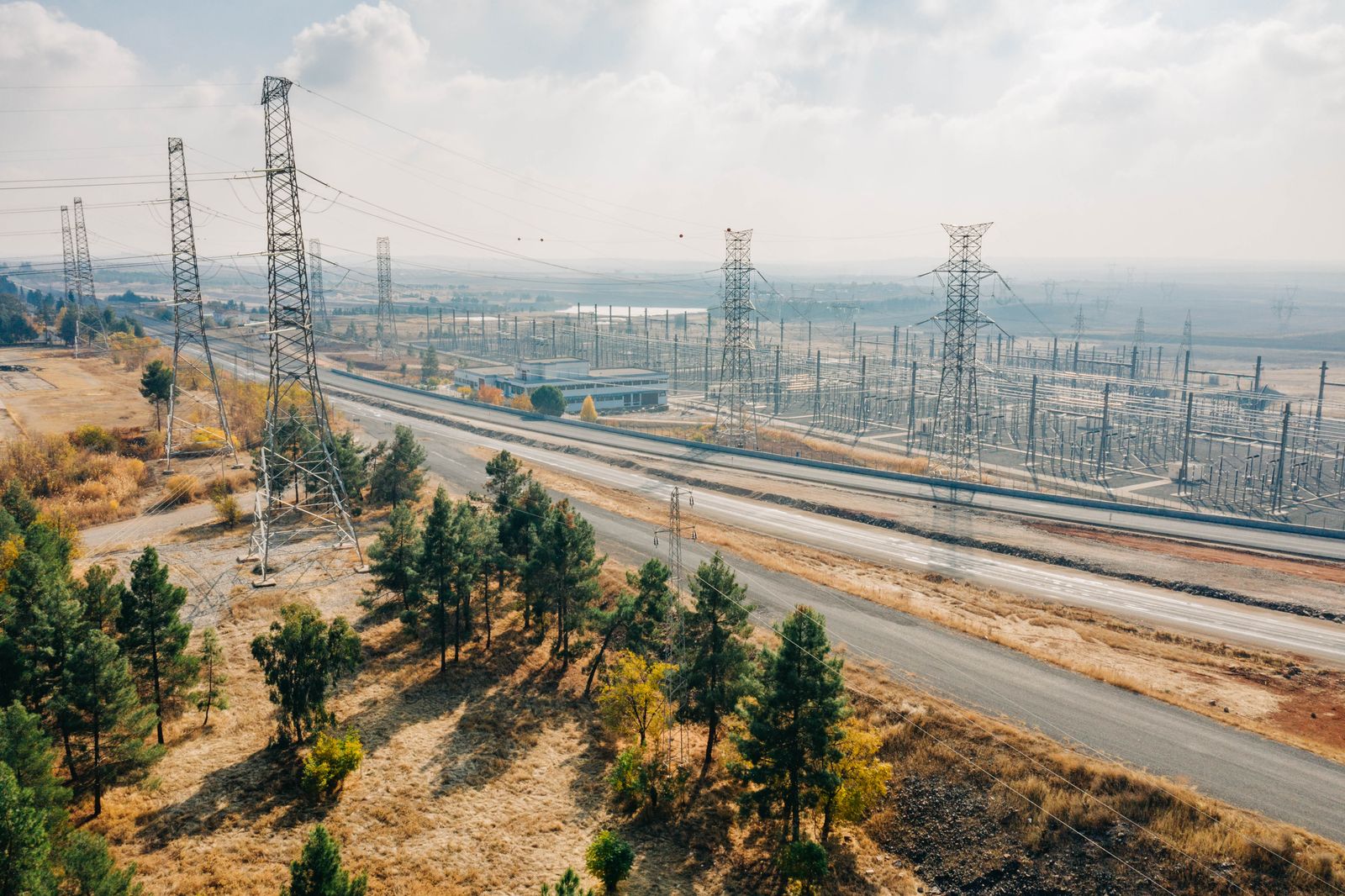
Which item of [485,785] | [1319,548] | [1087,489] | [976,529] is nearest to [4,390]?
→ [485,785]

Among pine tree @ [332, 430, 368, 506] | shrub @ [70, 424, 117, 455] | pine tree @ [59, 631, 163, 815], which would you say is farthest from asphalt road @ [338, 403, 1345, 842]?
shrub @ [70, 424, 117, 455]

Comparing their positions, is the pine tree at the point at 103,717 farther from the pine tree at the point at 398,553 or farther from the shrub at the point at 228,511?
the shrub at the point at 228,511

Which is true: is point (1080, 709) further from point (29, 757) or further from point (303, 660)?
point (29, 757)

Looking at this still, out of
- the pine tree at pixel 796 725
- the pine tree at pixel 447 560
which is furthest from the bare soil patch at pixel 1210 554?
the pine tree at pixel 447 560

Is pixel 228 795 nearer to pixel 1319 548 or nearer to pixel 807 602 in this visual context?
pixel 807 602

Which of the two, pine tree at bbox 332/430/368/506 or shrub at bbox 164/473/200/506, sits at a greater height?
pine tree at bbox 332/430/368/506

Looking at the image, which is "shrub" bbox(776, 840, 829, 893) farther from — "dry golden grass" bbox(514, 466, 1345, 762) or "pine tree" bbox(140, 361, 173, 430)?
"pine tree" bbox(140, 361, 173, 430)
